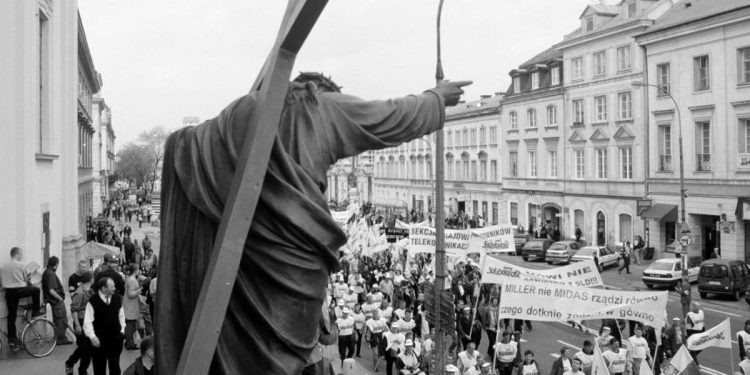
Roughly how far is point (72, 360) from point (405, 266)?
18843mm

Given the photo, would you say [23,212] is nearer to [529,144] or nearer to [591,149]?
[591,149]

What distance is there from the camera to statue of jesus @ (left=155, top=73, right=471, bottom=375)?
3.96 meters

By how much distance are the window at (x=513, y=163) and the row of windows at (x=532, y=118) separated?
211 centimetres

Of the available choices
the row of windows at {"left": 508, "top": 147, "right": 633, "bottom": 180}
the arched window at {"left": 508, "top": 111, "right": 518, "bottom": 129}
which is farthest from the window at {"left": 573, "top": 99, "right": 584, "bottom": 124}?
the arched window at {"left": 508, "top": 111, "right": 518, "bottom": 129}

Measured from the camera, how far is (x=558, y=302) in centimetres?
1319

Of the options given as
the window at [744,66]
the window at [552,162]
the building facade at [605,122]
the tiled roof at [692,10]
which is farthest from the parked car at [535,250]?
the window at [552,162]

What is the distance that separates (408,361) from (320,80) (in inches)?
415

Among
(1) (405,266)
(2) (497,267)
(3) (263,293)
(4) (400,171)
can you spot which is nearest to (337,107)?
(3) (263,293)

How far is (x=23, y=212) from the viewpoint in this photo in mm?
14258

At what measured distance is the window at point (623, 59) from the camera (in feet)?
146

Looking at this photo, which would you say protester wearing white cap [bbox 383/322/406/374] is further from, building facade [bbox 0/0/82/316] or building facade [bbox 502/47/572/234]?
building facade [bbox 502/47/572/234]

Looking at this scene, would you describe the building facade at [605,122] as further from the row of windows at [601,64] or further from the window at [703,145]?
the window at [703,145]

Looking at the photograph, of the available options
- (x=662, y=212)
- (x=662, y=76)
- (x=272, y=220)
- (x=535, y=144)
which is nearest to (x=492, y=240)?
(x=272, y=220)

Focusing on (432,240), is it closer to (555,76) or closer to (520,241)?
(520,241)
